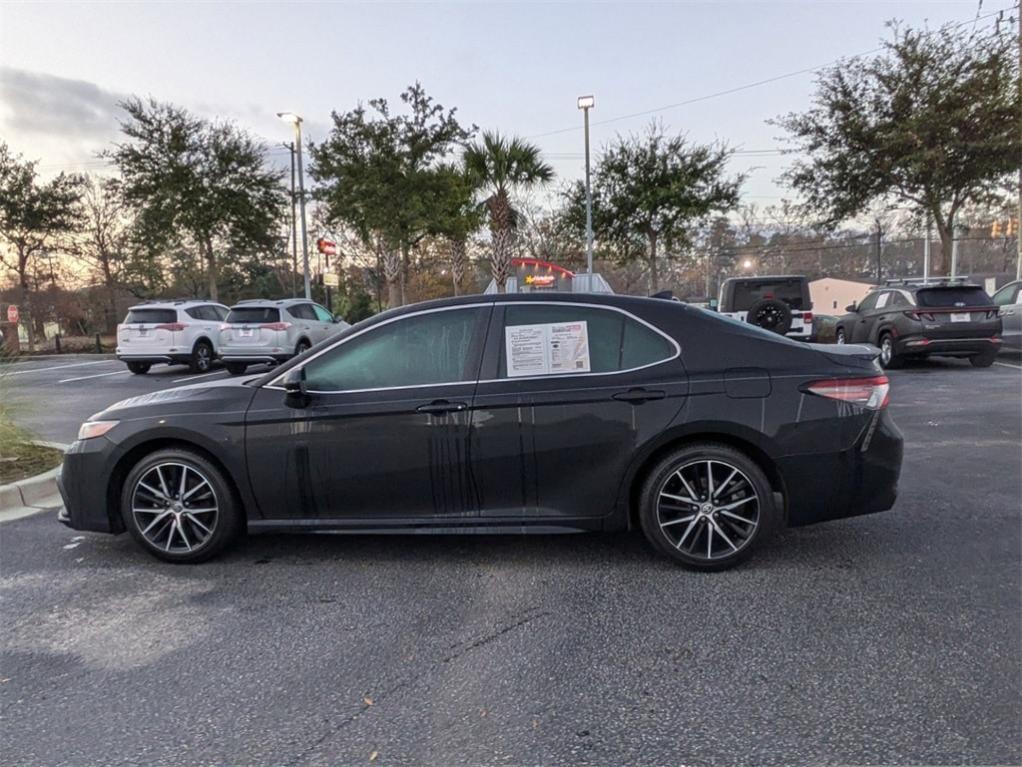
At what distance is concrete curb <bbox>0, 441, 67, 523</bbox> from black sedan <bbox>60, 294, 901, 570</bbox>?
1740 millimetres

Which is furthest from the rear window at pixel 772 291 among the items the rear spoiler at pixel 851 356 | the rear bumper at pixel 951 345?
the rear spoiler at pixel 851 356

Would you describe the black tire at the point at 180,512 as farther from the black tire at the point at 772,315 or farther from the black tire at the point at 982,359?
the black tire at the point at 982,359

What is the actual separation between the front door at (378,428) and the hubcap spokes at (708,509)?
3.68ft

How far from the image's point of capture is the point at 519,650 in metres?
3.09

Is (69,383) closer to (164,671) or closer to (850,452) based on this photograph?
(164,671)

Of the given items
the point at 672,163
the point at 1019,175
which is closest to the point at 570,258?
the point at 672,163

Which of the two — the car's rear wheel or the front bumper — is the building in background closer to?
the car's rear wheel

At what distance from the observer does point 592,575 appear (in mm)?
3883

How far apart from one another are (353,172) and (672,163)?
1047 centimetres

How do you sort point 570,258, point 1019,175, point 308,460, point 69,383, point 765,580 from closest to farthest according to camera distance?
point 765,580, point 308,460, point 69,383, point 1019,175, point 570,258

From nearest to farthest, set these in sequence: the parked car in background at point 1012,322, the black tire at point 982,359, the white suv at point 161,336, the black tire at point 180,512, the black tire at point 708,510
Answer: the black tire at point 708,510
the black tire at point 180,512
the black tire at point 982,359
the parked car in background at point 1012,322
the white suv at point 161,336

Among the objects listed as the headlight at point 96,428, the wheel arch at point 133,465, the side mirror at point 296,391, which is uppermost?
the side mirror at point 296,391

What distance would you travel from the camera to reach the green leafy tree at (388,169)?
21922 mm

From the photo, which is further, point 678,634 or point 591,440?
point 591,440
